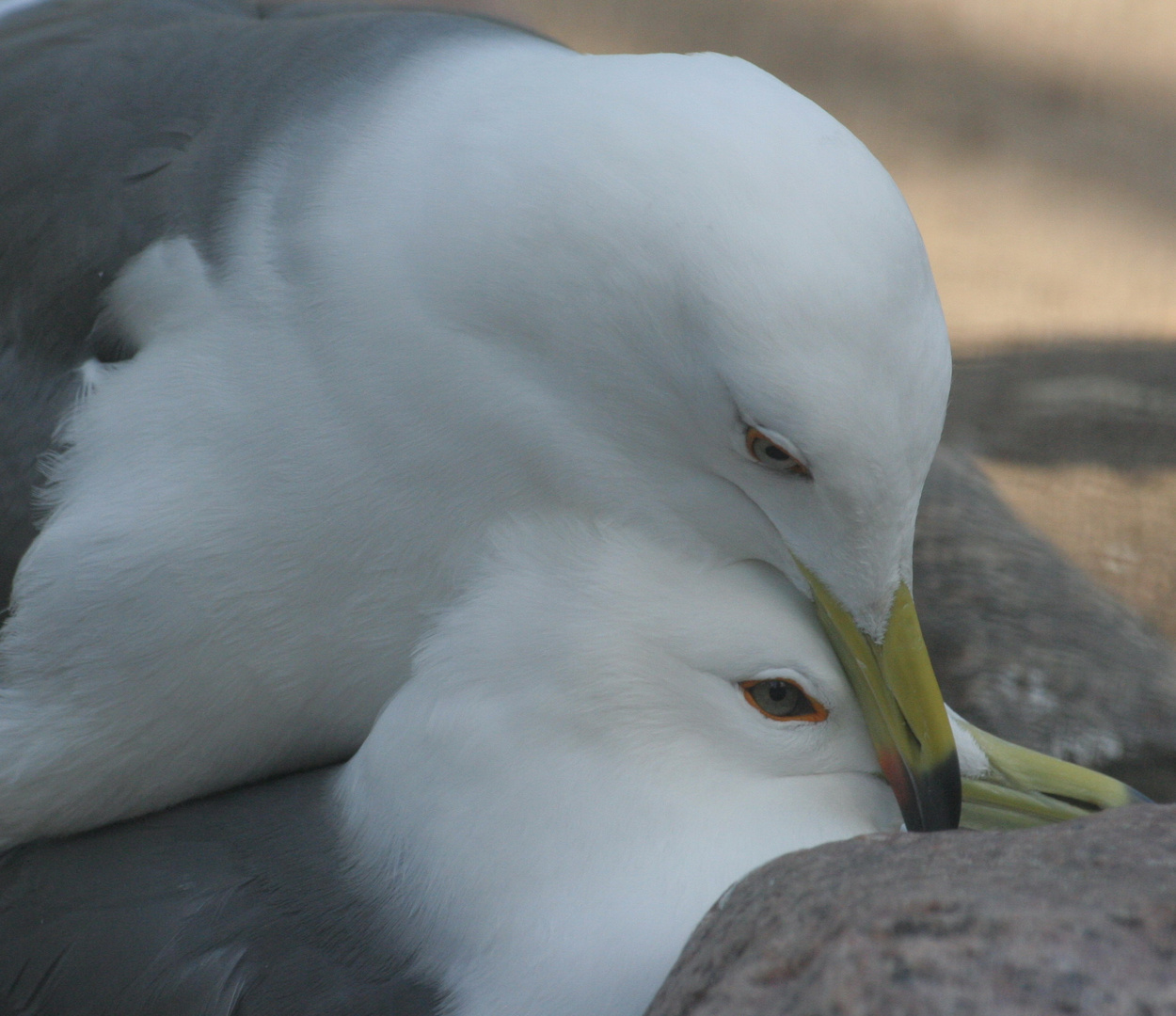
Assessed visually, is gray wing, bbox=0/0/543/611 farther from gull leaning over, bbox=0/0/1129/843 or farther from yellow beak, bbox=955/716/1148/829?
yellow beak, bbox=955/716/1148/829

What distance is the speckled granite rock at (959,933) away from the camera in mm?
1109

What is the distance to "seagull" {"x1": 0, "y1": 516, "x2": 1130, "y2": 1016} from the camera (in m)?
1.58

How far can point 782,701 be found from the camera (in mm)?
1688

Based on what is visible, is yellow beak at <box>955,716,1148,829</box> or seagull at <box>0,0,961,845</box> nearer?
seagull at <box>0,0,961,845</box>

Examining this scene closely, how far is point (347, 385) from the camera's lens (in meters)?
1.61

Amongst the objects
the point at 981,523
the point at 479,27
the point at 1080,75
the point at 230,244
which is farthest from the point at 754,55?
the point at 230,244

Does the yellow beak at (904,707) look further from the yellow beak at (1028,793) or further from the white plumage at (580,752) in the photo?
the yellow beak at (1028,793)

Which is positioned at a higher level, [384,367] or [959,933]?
[384,367]

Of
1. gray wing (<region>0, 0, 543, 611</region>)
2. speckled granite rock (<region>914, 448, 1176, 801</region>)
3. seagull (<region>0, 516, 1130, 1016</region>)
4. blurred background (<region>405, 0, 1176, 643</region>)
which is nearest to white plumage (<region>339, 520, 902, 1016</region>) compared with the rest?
seagull (<region>0, 516, 1130, 1016</region>)

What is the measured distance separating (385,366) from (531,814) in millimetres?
496

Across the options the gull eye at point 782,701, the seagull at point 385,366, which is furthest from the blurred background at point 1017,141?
the seagull at point 385,366

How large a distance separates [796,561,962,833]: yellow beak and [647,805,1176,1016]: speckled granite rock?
24 centimetres

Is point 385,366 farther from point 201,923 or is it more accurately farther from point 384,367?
point 201,923

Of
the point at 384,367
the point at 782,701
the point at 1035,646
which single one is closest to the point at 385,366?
the point at 384,367
